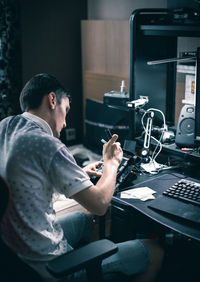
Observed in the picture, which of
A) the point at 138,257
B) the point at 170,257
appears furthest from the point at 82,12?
the point at 138,257

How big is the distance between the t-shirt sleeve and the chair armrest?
201 millimetres

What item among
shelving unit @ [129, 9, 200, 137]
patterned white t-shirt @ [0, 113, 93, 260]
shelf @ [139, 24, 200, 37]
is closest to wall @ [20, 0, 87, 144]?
shelving unit @ [129, 9, 200, 137]

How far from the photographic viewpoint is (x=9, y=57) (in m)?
3.42

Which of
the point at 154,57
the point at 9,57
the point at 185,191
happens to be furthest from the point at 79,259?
the point at 9,57

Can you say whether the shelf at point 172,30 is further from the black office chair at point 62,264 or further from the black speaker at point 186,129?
the black office chair at point 62,264

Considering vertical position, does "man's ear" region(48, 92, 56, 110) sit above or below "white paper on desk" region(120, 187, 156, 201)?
above

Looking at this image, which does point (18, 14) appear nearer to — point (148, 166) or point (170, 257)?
point (148, 166)

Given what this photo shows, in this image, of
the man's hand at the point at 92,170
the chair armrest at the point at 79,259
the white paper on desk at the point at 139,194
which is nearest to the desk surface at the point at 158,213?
the white paper on desk at the point at 139,194

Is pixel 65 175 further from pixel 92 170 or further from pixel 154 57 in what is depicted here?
pixel 154 57

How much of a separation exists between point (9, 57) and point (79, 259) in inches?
98.8

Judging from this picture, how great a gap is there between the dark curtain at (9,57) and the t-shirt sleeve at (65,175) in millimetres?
2199

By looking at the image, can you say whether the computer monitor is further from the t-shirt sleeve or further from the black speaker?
the t-shirt sleeve

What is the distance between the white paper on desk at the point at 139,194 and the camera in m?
1.82

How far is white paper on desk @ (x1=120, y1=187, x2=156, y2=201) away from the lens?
1821 mm
